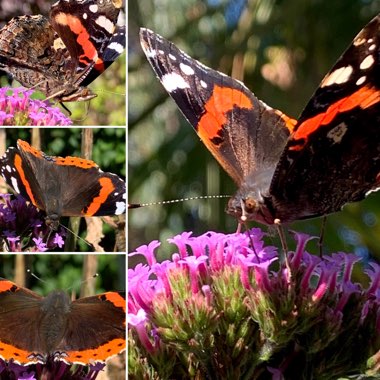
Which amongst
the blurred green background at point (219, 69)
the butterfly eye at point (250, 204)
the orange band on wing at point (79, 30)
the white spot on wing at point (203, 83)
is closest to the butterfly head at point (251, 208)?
the butterfly eye at point (250, 204)

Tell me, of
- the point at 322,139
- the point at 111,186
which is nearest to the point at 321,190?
the point at 322,139

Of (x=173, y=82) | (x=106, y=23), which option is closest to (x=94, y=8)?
(x=106, y=23)

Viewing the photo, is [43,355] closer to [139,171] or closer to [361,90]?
[361,90]

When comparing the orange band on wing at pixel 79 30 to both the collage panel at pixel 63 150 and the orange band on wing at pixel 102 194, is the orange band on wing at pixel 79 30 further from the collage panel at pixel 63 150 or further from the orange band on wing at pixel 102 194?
the orange band on wing at pixel 102 194

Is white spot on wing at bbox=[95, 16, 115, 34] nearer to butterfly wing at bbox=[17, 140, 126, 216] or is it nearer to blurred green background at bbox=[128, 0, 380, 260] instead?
butterfly wing at bbox=[17, 140, 126, 216]

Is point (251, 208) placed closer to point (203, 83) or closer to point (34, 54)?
point (203, 83)

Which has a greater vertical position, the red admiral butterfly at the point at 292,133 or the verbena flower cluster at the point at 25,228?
the red admiral butterfly at the point at 292,133

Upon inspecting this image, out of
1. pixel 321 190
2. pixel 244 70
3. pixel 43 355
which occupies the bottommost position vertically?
pixel 43 355
